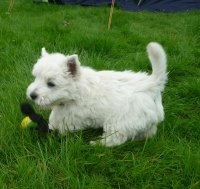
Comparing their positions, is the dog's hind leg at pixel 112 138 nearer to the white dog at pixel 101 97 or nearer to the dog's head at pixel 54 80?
the white dog at pixel 101 97

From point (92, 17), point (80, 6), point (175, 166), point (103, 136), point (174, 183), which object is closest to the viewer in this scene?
point (174, 183)

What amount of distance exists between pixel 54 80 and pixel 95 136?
0.65 meters

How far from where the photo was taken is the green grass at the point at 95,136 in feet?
8.90

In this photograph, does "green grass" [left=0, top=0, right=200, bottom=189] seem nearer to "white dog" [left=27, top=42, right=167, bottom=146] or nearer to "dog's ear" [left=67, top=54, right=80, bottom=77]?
"white dog" [left=27, top=42, right=167, bottom=146]

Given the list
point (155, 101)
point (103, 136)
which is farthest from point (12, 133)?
point (155, 101)

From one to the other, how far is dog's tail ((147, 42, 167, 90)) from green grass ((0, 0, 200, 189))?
53cm

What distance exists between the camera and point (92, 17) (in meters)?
9.15

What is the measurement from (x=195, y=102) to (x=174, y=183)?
1623mm

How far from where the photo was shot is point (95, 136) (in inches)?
129

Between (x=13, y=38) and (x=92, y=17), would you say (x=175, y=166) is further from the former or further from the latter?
(x=92, y=17)

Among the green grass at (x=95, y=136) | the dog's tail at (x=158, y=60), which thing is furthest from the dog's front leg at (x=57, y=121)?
the dog's tail at (x=158, y=60)

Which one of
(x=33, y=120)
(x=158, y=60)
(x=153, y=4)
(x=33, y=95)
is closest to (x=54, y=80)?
(x=33, y=95)

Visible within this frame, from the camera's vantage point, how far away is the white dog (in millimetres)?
3000

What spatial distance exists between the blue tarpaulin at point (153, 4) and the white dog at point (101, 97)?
7.98m
